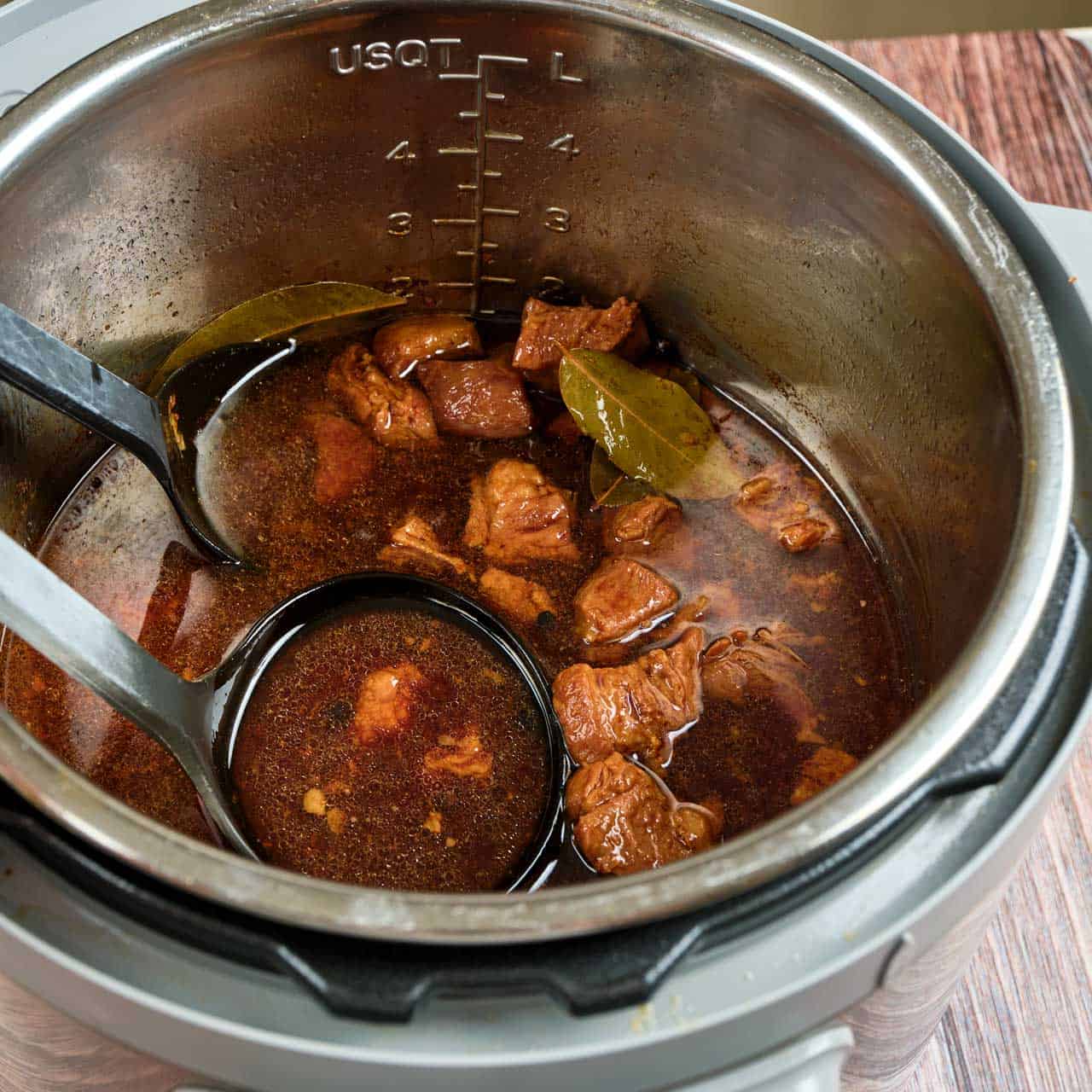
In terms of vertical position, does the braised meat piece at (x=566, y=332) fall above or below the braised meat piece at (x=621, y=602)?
above

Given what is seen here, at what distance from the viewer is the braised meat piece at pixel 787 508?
141 cm

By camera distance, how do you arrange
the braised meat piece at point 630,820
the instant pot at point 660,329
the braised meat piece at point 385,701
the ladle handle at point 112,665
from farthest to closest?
the braised meat piece at point 385,701 < the braised meat piece at point 630,820 < the ladle handle at point 112,665 < the instant pot at point 660,329

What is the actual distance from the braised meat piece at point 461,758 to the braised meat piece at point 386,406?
41cm

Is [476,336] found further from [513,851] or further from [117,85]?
[513,851]

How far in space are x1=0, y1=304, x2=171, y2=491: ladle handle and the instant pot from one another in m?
0.10

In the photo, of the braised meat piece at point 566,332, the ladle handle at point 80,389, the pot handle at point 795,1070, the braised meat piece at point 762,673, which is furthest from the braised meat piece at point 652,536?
the pot handle at point 795,1070

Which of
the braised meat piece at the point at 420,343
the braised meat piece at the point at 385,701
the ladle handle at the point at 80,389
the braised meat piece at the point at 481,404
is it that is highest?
the ladle handle at the point at 80,389

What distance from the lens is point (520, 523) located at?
1378 mm

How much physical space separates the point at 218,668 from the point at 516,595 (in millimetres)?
326

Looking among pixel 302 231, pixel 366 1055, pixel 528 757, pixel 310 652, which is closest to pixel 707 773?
pixel 528 757

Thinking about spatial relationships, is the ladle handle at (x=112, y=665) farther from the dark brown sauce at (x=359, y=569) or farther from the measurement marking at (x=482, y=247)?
the measurement marking at (x=482, y=247)

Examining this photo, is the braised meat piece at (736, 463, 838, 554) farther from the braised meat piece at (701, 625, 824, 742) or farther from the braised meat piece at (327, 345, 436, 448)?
the braised meat piece at (327, 345, 436, 448)

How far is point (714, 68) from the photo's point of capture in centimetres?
126

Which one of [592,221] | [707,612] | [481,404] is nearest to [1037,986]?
[707,612]
